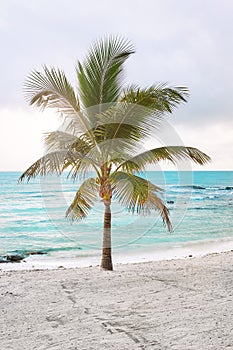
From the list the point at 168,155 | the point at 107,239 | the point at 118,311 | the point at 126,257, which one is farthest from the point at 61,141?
the point at 126,257

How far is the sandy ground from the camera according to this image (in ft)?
13.5

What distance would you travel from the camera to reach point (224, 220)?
26.0 meters

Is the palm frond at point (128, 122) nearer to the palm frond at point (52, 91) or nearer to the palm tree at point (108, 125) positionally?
the palm tree at point (108, 125)

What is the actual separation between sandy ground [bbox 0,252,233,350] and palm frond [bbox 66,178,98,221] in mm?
1612

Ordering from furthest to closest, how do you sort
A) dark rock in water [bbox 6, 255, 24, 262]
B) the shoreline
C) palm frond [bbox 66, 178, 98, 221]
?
dark rock in water [bbox 6, 255, 24, 262], the shoreline, palm frond [bbox 66, 178, 98, 221]

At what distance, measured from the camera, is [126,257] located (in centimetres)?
1344

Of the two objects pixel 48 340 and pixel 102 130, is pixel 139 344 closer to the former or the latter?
pixel 48 340

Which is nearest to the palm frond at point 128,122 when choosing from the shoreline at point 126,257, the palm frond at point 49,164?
the palm frond at point 49,164

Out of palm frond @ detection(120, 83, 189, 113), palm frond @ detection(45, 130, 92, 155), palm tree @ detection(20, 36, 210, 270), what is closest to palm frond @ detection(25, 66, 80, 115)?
palm tree @ detection(20, 36, 210, 270)

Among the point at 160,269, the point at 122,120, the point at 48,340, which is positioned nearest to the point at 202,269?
the point at 160,269

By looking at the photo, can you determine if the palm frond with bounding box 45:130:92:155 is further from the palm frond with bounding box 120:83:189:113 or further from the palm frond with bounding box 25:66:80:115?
the palm frond with bounding box 120:83:189:113

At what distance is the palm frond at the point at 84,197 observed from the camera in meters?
8.16

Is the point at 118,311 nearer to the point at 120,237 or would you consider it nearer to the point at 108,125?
the point at 108,125

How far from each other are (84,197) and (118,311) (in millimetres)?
3522
